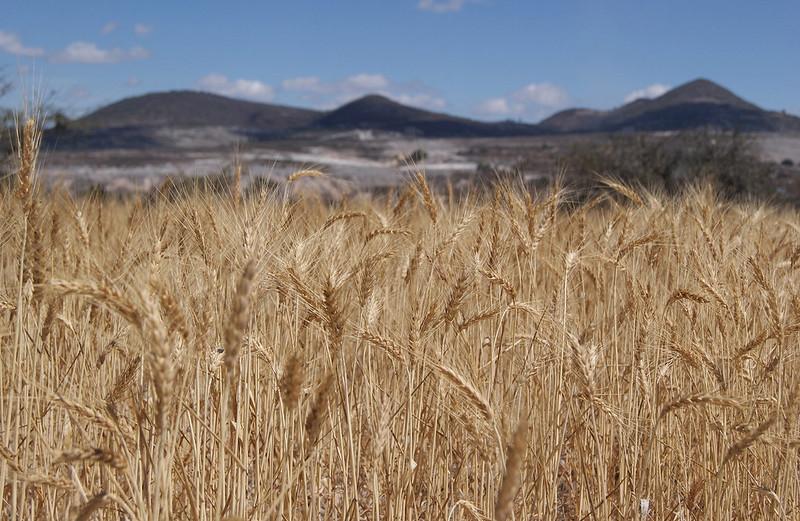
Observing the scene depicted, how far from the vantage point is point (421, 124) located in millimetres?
78188

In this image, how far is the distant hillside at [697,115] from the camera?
72.1 meters

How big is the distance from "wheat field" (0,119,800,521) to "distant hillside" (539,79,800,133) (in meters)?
52.7

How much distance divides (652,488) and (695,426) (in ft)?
1.10

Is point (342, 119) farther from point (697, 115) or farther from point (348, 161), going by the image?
point (348, 161)

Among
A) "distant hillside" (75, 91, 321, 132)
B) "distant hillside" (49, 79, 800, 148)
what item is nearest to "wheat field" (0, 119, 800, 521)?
"distant hillside" (49, 79, 800, 148)

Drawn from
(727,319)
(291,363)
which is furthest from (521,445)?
(727,319)

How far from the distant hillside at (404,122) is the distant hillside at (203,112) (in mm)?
5285

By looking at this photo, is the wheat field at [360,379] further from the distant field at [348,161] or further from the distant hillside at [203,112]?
the distant hillside at [203,112]

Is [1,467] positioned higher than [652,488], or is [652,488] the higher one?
[1,467]

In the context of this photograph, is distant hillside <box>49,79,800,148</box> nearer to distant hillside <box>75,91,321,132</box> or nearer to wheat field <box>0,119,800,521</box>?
distant hillside <box>75,91,321,132</box>

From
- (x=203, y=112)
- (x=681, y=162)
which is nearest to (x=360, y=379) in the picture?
(x=681, y=162)

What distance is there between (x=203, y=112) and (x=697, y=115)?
Answer: 58.7 metres

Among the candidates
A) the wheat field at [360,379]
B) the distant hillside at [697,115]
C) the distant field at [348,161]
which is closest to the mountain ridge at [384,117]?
the distant hillside at [697,115]

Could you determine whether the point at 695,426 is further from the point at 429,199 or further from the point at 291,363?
the point at 291,363
